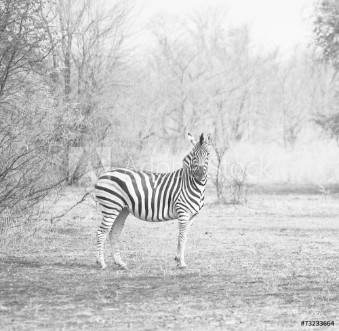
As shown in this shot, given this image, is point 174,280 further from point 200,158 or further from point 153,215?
point 200,158

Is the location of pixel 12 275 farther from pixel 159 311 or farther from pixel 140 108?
pixel 140 108

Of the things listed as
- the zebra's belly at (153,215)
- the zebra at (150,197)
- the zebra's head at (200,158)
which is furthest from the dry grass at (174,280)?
the zebra's head at (200,158)

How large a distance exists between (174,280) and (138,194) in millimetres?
1543

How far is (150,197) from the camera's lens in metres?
10.9

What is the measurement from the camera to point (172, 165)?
90.4 feet

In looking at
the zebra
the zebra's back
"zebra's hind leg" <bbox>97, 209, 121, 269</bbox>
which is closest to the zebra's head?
the zebra

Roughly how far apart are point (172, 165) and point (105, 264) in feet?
55.3

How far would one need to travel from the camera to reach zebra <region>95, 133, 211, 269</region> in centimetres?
1071

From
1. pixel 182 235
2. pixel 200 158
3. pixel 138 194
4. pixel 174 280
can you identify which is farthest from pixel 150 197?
pixel 174 280

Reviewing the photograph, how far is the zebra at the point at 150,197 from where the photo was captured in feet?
35.1

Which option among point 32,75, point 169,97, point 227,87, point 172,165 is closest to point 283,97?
point 227,87

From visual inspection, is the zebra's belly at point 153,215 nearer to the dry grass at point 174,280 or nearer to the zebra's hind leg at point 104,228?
the zebra's hind leg at point 104,228

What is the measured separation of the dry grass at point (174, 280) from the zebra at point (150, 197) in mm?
439

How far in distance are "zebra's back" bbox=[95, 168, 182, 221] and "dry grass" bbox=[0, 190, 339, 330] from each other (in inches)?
29.8
